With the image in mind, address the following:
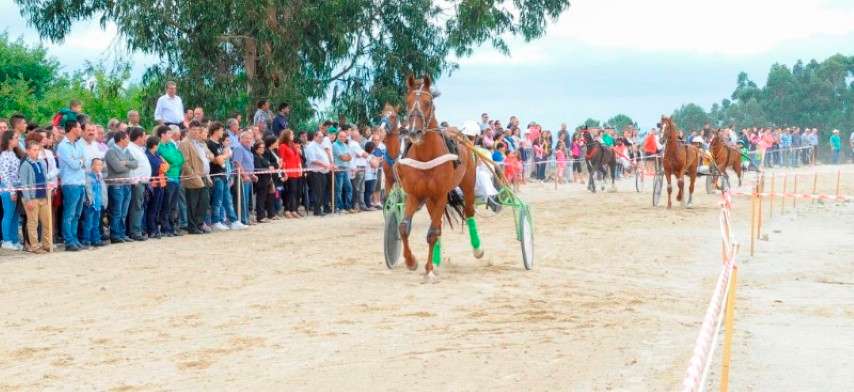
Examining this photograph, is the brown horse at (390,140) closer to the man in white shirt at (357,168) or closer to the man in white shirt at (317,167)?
the man in white shirt at (317,167)

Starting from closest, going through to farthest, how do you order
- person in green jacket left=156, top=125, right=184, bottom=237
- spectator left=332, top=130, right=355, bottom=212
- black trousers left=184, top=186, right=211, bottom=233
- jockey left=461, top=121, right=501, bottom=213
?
jockey left=461, top=121, right=501, bottom=213, person in green jacket left=156, top=125, right=184, bottom=237, black trousers left=184, top=186, right=211, bottom=233, spectator left=332, top=130, right=355, bottom=212

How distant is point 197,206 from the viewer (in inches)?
777

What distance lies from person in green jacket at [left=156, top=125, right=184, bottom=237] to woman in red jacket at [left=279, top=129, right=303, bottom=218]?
407 centimetres

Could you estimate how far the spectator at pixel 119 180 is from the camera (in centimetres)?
→ 1748

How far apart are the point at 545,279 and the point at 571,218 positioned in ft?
33.5

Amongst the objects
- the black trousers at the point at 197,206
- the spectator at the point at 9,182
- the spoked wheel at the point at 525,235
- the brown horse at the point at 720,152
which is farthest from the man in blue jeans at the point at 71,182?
the brown horse at the point at 720,152

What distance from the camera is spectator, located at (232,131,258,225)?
21109 mm

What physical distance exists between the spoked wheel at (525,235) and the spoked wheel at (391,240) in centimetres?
143

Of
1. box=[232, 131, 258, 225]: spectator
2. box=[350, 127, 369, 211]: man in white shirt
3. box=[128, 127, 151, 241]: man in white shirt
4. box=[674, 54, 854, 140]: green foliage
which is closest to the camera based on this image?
box=[128, 127, 151, 241]: man in white shirt

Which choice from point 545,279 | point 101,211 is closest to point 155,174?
point 101,211

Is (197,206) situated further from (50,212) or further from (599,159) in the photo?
(599,159)

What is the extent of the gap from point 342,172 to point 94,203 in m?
8.70

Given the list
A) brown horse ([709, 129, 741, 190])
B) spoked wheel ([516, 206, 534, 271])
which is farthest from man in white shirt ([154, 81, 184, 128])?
brown horse ([709, 129, 741, 190])

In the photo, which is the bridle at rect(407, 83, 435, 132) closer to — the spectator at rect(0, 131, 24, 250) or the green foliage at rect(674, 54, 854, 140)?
the spectator at rect(0, 131, 24, 250)
